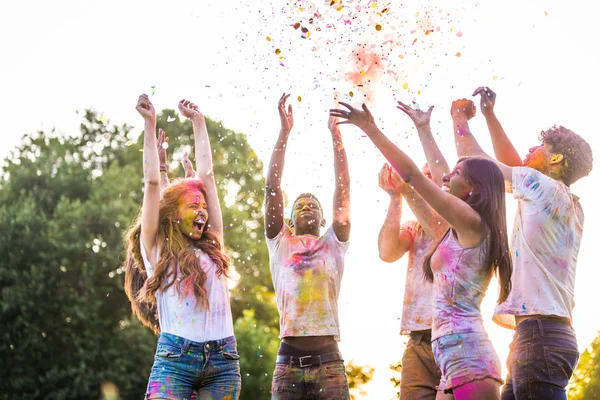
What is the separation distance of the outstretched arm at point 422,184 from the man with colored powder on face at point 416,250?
753 millimetres

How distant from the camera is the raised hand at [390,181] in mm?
6109

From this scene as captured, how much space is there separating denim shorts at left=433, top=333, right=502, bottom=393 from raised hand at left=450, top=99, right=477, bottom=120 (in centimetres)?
183

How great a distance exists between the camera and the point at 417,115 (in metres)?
5.33

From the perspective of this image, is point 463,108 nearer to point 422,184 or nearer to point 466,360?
point 422,184

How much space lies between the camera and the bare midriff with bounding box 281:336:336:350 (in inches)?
226

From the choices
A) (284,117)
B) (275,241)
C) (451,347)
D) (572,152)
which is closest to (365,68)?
(284,117)

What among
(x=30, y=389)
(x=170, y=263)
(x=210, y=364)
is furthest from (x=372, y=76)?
(x=30, y=389)

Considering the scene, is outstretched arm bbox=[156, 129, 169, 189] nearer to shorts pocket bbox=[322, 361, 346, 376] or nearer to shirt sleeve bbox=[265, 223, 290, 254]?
shirt sleeve bbox=[265, 223, 290, 254]

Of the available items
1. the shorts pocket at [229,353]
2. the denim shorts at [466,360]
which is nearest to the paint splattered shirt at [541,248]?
the denim shorts at [466,360]

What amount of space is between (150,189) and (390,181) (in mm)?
1846

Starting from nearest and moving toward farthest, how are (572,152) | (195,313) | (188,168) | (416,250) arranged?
(195,313) → (572,152) → (416,250) → (188,168)

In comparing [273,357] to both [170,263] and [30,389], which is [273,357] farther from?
[170,263]

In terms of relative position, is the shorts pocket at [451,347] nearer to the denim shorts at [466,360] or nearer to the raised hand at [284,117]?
the denim shorts at [466,360]

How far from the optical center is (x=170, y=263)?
17.7ft
